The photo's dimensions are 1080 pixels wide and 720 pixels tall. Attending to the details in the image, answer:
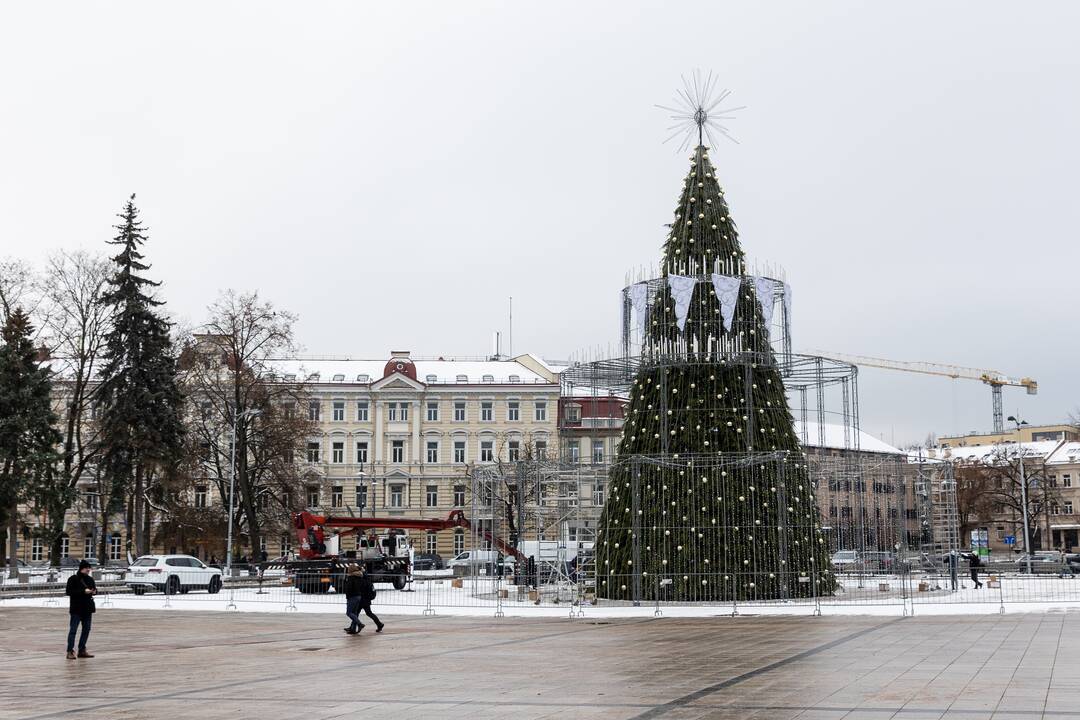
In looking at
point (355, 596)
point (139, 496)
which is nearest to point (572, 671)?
point (355, 596)

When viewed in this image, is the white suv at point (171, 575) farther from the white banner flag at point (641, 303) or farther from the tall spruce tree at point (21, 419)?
the white banner flag at point (641, 303)

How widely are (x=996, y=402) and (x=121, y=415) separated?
410 feet

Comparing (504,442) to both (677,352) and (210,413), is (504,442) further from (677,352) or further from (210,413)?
(677,352)

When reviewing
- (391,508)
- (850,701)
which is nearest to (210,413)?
(391,508)

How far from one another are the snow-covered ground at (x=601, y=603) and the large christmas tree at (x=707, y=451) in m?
0.90

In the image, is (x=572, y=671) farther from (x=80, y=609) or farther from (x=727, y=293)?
(x=727, y=293)

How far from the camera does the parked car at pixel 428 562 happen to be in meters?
69.6

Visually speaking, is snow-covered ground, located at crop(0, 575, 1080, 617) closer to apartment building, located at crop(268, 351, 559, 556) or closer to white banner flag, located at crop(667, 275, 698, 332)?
white banner flag, located at crop(667, 275, 698, 332)

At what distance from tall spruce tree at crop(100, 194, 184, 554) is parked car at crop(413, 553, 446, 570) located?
796 inches

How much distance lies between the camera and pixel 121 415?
5062 centimetres

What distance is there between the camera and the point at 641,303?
101ft

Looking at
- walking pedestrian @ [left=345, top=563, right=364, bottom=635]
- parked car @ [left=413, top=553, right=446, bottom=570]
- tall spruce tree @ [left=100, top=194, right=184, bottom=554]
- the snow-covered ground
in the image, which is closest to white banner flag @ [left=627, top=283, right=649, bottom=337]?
the snow-covered ground

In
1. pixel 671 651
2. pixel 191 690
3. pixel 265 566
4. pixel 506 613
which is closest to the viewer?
pixel 191 690

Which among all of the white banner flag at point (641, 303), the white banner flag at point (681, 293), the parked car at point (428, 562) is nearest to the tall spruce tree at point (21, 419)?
the parked car at point (428, 562)
